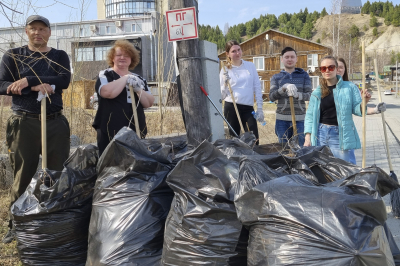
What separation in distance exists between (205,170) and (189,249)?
1.51 ft

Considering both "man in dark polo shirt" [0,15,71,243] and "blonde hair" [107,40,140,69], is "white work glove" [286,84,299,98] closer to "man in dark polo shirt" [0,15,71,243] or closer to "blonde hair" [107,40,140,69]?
"blonde hair" [107,40,140,69]

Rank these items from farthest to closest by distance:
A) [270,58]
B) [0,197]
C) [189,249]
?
1. [270,58]
2. [0,197]
3. [189,249]

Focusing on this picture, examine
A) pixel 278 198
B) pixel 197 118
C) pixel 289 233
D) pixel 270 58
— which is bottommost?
pixel 289 233

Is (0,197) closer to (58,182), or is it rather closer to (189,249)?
(58,182)

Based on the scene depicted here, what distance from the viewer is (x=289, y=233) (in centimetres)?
169

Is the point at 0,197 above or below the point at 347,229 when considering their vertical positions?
below

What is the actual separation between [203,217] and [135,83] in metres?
1.49

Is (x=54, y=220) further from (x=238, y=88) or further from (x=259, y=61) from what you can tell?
(x=259, y=61)

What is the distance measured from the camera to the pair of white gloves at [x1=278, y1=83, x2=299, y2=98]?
3.99 metres

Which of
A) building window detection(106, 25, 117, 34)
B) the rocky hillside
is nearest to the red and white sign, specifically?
building window detection(106, 25, 117, 34)

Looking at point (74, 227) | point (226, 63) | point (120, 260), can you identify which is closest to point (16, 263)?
point (74, 227)

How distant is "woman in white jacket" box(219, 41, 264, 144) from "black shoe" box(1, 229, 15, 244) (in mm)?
2474

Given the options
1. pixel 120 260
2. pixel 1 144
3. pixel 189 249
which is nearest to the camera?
pixel 189 249

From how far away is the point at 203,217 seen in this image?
201 centimetres
